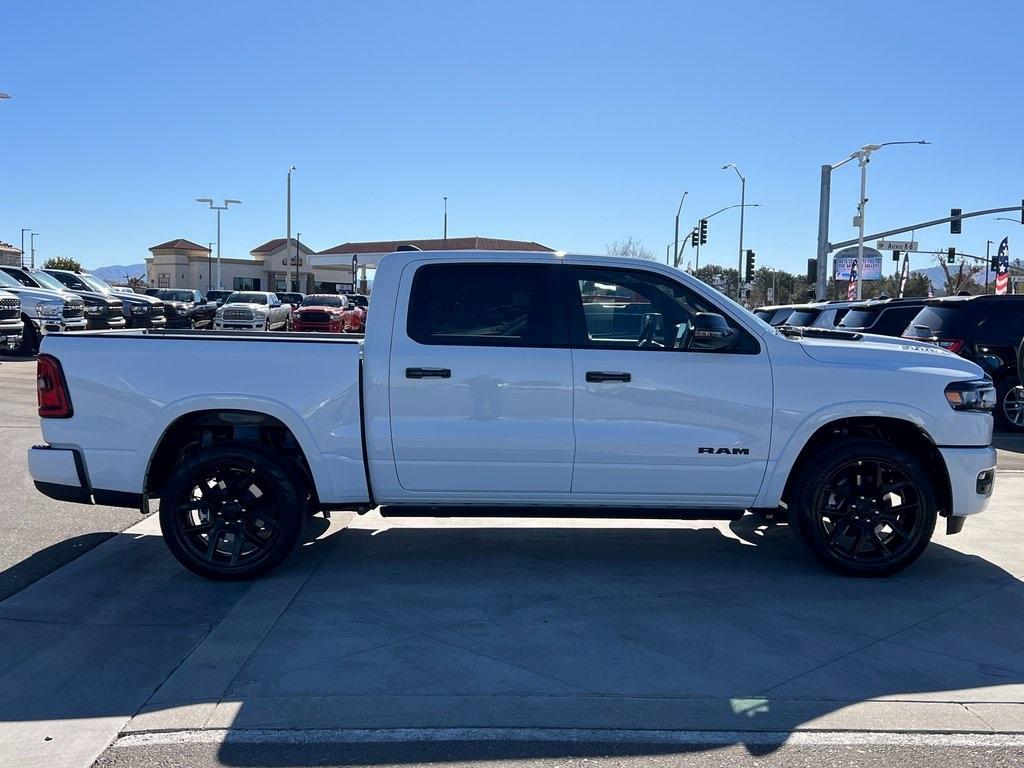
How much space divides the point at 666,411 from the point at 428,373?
1.43 m

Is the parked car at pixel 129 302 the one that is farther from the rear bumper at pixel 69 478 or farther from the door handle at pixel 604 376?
the door handle at pixel 604 376

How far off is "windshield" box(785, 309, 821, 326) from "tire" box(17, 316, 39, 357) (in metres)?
17.2

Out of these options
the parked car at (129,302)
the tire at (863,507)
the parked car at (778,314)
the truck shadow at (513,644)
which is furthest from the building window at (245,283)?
the tire at (863,507)

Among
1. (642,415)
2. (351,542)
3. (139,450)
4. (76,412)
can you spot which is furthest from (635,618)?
(76,412)

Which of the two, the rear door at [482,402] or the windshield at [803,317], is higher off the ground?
the windshield at [803,317]

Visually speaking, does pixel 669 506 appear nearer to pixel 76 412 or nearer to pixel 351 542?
pixel 351 542

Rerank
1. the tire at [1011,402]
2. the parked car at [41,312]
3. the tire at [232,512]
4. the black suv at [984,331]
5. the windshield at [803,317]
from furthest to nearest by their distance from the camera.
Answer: the parked car at [41,312] → the windshield at [803,317] → the tire at [1011,402] → the black suv at [984,331] → the tire at [232,512]

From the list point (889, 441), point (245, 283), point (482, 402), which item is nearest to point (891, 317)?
point (889, 441)

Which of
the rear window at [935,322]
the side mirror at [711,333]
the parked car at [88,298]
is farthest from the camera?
the parked car at [88,298]

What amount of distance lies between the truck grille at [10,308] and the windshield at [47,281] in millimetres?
2987

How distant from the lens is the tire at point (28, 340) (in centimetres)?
2219

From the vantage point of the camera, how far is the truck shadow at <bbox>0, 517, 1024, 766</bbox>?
3.91 metres

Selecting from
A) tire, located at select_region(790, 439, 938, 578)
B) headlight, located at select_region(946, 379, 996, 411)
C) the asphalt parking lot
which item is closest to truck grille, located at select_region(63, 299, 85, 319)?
the asphalt parking lot

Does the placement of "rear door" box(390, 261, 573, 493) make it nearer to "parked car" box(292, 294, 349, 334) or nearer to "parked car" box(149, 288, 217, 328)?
"parked car" box(292, 294, 349, 334)
